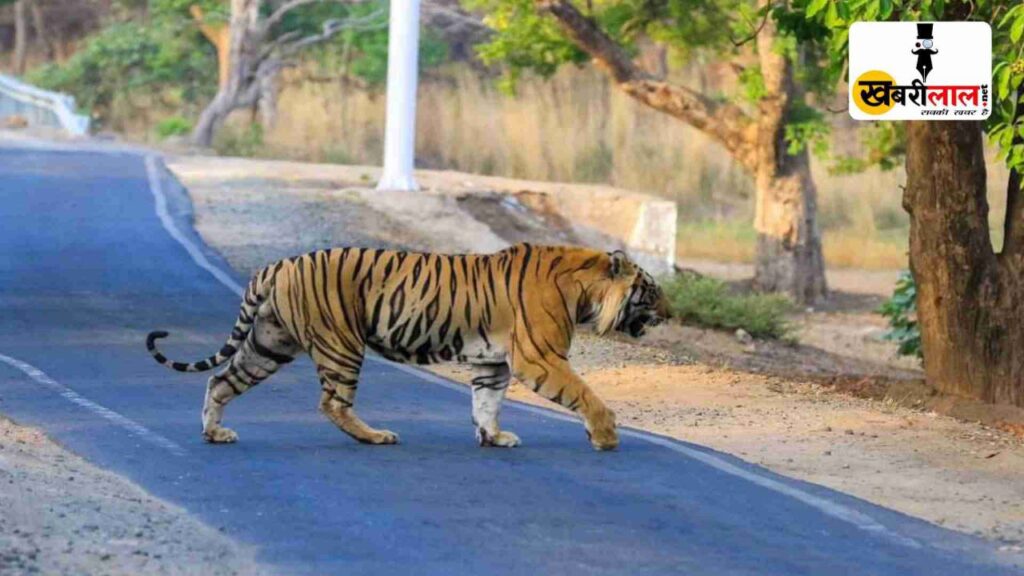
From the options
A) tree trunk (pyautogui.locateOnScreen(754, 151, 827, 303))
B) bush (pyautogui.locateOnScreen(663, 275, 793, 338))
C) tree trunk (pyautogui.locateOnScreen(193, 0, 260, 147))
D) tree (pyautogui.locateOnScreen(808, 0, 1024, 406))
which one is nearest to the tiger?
tree (pyautogui.locateOnScreen(808, 0, 1024, 406))

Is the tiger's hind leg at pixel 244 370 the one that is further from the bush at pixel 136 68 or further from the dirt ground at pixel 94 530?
the bush at pixel 136 68

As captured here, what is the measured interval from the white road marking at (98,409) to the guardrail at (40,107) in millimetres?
31284

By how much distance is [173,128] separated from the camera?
47750 millimetres

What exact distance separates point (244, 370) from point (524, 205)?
20.8 meters

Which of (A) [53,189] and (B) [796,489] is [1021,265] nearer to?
(B) [796,489]

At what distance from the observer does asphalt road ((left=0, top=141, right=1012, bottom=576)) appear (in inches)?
344

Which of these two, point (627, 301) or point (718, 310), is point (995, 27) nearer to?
point (627, 301)

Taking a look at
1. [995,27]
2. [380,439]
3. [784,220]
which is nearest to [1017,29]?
[995,27]

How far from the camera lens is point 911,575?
27.9 ft

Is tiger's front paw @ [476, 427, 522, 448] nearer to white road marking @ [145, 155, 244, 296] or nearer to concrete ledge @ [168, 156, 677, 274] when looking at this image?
white road marking @ [145, 155, 244, 296]

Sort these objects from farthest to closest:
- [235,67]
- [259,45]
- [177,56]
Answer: [177,56] < [259,45] < [235,67]

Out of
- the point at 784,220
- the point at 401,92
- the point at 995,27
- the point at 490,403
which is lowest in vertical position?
the point at 490,403

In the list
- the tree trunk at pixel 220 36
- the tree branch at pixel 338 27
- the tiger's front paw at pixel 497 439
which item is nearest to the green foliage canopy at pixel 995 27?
the tiger's front paw at pixel 497 439

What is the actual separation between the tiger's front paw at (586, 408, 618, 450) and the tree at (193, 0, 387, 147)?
34.0 meters
